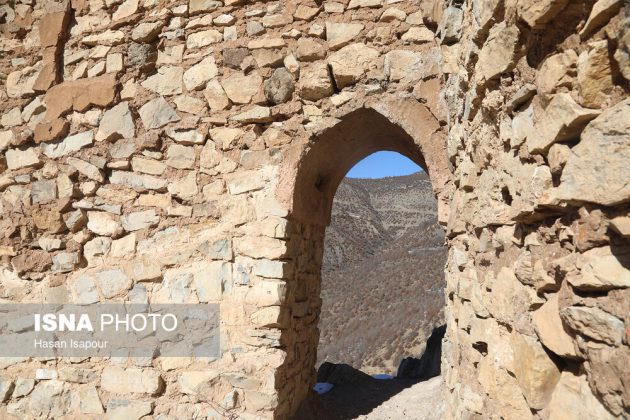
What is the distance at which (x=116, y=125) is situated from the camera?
11.6 ft

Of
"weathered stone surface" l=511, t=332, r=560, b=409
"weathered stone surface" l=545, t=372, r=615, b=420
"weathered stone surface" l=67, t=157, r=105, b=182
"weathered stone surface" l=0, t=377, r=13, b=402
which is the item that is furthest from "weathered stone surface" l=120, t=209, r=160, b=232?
"weathered stone surface" l=545, t=372, r=615, b=420

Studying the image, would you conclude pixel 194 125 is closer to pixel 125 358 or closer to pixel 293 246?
pixel 293 246

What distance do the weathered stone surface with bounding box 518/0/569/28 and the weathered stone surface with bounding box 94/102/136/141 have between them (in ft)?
9.44

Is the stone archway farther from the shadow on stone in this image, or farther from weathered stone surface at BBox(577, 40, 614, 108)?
the shadow on stone

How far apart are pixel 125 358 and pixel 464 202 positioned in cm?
251

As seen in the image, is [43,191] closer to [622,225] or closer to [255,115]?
[255,115]

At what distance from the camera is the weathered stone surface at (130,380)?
10.7ft

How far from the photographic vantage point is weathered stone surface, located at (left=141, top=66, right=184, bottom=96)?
3.47 m

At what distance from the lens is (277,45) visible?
332cm

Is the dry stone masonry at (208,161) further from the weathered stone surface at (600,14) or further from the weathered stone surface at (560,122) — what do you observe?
the weathered stone surface at (600,14)

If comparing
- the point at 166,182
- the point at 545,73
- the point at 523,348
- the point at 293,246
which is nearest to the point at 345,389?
the point at 293,246

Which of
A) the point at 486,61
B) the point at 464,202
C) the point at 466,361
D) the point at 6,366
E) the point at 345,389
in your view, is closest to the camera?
the point at 486,61

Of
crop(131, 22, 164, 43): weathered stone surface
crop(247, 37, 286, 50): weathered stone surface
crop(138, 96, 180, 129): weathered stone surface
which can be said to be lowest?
crop(138, 96, 180, 129): weathered stone surface

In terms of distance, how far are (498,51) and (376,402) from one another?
3.53 m
